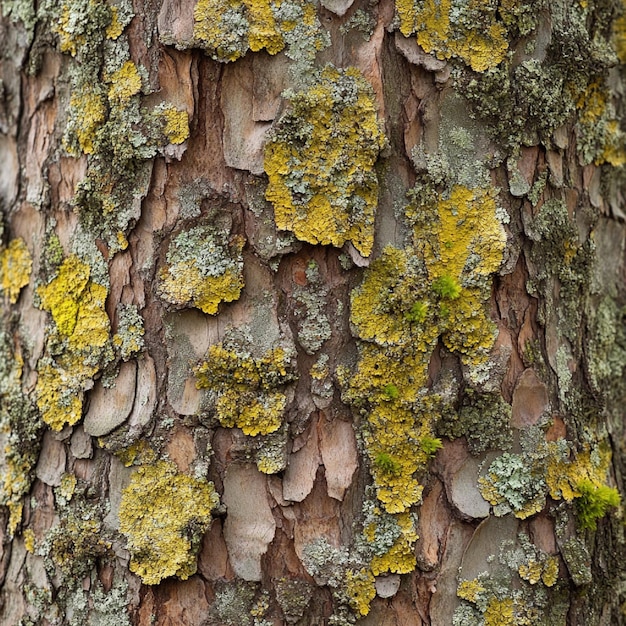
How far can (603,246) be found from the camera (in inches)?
83.9

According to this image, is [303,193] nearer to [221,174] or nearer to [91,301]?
[221,174]

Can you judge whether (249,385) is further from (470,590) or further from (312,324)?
(470,590)

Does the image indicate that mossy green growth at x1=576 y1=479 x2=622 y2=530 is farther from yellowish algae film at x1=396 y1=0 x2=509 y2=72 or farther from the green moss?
yellowish algae film at x1=396 y1=0 x2=509 y2=72

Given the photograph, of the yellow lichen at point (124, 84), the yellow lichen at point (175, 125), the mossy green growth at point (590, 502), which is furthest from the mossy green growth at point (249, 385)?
the mossy green growth at point (590, 502)

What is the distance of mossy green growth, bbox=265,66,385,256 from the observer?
1601mm

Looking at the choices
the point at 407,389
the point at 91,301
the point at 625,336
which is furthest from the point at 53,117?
the point at 625,336

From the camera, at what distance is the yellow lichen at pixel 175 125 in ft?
5.39

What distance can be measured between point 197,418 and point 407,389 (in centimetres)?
47

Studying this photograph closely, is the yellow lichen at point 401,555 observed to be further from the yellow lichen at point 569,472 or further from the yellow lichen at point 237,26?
the yellow lichen at point 237,26

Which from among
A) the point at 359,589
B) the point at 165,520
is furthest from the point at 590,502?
the point at 165,520

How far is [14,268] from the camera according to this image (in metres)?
1.94

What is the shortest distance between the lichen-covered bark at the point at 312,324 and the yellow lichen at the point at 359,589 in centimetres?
1

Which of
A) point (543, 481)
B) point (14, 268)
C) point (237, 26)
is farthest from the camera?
point (14, 268)

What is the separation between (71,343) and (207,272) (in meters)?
0.40
